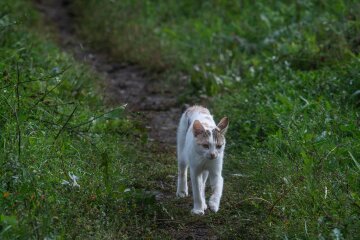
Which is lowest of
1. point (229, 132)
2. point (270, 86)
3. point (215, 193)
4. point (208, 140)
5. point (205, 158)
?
point (229, 132)

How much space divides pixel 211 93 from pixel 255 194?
4169 millimetres

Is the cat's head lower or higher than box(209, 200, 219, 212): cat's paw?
higher

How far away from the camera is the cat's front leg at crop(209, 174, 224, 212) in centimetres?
643

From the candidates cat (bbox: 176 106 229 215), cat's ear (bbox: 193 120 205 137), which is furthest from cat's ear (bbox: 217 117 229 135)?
cat's ear (bbox: 193 120 205 137)

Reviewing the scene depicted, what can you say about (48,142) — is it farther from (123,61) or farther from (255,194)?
(123,61)

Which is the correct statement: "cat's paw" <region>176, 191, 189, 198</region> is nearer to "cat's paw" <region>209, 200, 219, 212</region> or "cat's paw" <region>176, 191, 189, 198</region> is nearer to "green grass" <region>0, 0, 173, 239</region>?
"green grass" <region>0, 0, 173, 239</region>

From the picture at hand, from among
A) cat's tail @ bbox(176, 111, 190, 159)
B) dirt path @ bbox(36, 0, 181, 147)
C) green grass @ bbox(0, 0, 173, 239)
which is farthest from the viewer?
dirt path @ bbox(36, 0, 181, 147)

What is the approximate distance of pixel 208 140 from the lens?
21.2 ft

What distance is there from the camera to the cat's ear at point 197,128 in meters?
6.59

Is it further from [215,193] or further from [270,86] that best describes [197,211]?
[270,86]

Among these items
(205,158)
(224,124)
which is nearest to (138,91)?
(224,124)

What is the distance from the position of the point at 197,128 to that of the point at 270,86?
325 centimetres

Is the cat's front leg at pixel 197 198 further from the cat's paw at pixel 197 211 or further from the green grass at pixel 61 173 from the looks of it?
the green grass at pixel 61 173

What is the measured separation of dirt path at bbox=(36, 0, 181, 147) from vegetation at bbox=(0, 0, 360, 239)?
1.09ft
